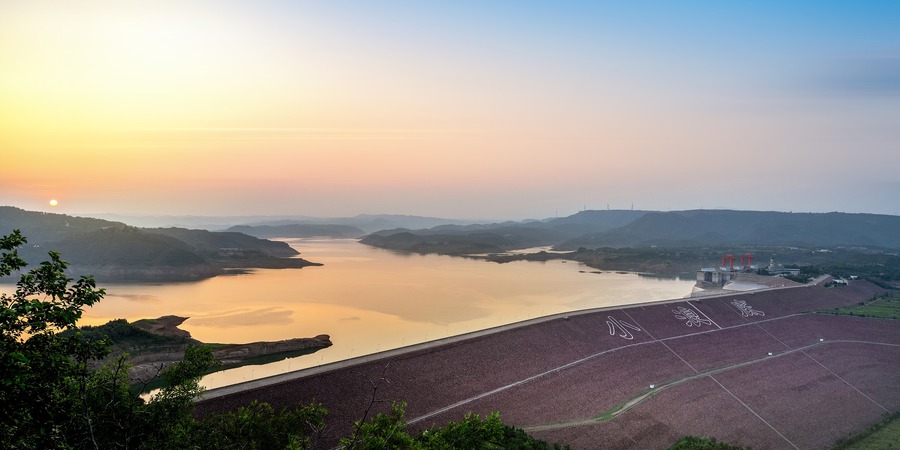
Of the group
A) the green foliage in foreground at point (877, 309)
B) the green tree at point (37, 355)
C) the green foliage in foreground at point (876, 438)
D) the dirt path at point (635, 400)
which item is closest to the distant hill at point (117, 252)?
the dirt path at point (635, 400)

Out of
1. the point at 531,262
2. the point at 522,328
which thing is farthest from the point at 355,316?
the point at 531,262

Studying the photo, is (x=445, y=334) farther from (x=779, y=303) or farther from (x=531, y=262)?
(x=531, y=262)

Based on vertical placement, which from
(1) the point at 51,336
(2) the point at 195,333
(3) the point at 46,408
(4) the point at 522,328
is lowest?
Result: (2) the point at 195,333

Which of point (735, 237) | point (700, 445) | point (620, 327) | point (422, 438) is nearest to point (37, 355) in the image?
point (422, 438)

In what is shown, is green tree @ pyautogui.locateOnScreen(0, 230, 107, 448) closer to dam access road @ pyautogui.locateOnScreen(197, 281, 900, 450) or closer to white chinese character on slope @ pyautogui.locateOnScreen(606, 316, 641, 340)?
dam access road @ pyautogui.locateOnScreen(197, 281, 900, 450)

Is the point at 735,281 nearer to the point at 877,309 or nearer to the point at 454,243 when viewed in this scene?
the point at 877,309

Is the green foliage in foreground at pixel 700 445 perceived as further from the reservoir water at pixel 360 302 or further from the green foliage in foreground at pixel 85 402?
the reservoir water at pixel 360 302

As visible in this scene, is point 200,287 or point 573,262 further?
point 573,262
